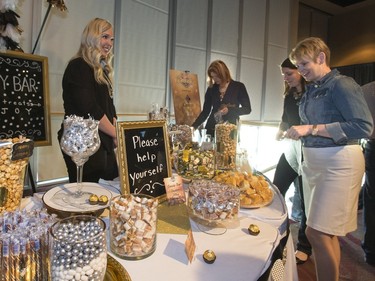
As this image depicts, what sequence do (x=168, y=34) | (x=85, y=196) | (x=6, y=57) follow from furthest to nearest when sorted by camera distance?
(x=168, y=34) < (x=6, y=57) < (x=85, y=196)

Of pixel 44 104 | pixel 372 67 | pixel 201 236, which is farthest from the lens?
pixel 372 67

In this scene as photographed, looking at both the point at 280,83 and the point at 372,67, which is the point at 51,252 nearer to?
the point at 280,83

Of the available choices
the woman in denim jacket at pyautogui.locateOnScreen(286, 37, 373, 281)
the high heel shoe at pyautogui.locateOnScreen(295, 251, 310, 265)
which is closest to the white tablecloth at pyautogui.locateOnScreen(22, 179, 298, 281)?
the woman in denim jacket at pyautogui.locateOnScreen(286, 37, 373, 281)

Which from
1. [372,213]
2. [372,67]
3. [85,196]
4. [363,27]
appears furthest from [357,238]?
[363,27]

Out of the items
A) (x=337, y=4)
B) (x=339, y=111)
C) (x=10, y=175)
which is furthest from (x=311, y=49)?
(x=337, y=4)

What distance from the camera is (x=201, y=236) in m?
0.84

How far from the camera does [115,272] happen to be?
0.62m

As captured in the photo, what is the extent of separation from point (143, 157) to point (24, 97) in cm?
150

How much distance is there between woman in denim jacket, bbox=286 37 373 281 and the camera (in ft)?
4.52

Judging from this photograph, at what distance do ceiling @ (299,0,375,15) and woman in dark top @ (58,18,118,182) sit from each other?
664cm

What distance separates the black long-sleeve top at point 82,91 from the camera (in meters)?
1.56

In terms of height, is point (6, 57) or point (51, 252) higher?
point (6, 57)

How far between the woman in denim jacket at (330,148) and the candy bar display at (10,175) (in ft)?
3.89

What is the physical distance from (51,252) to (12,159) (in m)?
0.38
